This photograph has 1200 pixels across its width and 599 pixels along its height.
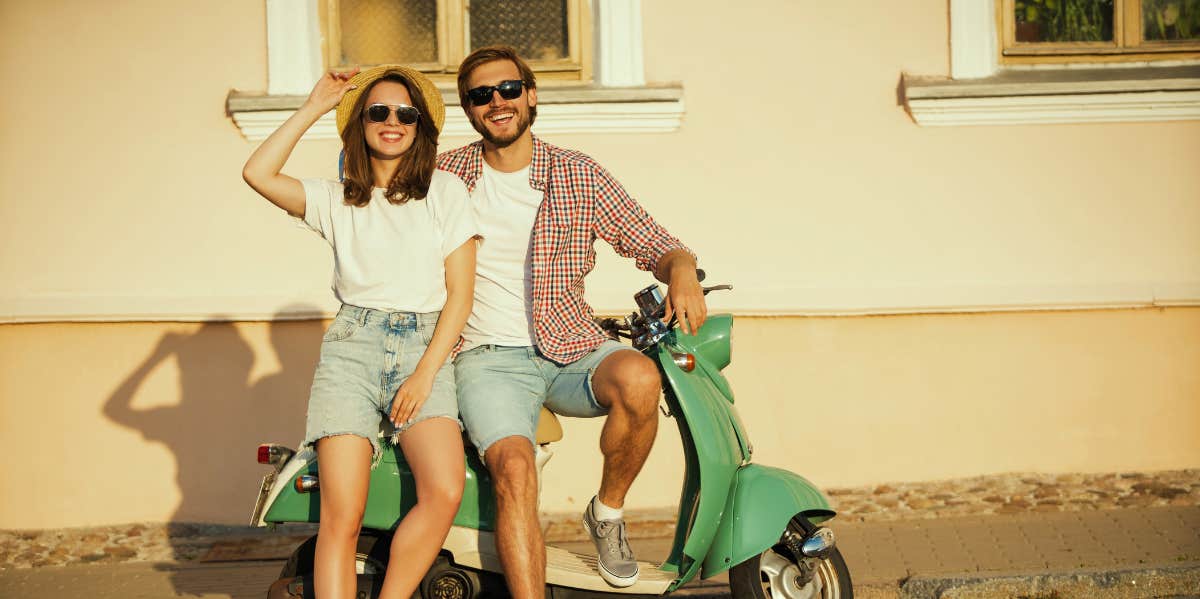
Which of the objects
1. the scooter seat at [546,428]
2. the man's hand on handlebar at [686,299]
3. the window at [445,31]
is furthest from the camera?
the window at [445,31]

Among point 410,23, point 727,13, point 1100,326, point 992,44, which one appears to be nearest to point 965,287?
point 1100,326

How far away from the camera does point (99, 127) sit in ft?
19.8

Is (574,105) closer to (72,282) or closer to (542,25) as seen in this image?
(542,25)

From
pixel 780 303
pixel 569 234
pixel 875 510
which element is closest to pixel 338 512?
pixel 569 234

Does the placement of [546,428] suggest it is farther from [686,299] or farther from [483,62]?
[483,62]

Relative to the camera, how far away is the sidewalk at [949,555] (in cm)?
484

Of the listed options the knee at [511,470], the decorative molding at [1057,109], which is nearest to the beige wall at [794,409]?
the decorative molding at [1057,109]

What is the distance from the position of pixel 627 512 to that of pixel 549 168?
8.03 feet

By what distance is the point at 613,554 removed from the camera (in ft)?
12.8

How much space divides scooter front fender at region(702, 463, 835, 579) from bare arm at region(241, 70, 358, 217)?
1.57m

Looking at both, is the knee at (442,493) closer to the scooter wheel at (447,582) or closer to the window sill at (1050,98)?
the scooter wheel at (447,582)

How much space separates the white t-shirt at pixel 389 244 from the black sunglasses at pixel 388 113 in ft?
0.78

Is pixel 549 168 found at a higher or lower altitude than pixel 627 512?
higher

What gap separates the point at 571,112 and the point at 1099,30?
2.64 m
